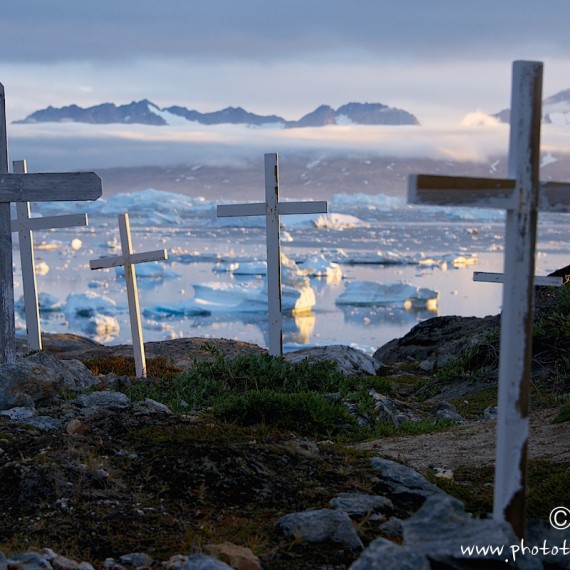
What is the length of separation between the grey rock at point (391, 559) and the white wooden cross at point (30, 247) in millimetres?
9338

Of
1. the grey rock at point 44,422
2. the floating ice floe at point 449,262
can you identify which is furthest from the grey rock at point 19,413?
the floating ice floe at point 449,262

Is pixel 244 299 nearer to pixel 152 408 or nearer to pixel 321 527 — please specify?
pixel 152 408

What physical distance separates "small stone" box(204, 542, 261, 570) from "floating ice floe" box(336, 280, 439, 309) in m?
30.0

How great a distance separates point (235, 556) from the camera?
407cm

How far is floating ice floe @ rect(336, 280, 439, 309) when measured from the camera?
34094 millimetres

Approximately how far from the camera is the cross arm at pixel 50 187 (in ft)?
27.1

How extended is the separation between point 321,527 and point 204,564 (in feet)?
2.87

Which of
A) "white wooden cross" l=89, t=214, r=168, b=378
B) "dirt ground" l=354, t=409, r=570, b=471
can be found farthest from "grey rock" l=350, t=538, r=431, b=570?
"white wooden cross" l=89, t=214, r=168, b=378

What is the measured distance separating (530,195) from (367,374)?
29.9 feet

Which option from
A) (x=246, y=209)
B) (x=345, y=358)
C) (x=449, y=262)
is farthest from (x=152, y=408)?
(x=449, y=262)

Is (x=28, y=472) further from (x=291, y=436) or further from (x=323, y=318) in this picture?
(x=323, y=318)

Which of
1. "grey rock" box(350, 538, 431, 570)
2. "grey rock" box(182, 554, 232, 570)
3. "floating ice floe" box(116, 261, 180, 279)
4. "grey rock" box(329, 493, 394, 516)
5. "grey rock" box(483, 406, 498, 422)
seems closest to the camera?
"grey rock" box(350, 538, 431, 570)

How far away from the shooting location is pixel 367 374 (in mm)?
13078

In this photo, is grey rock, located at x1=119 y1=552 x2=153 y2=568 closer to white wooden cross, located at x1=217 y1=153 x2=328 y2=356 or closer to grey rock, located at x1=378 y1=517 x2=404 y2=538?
grey rock, located at x1=378 y1=517 x2=404 y2=538
